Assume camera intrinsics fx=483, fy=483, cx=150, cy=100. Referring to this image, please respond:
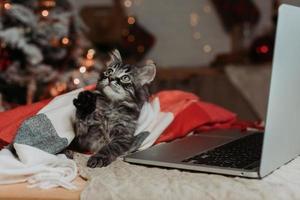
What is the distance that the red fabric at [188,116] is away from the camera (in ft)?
4.34

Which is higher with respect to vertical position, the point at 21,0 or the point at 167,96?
the point at 21,0

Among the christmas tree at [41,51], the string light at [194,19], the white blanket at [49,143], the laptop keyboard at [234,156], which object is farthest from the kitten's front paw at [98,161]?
the string light at [194,19]

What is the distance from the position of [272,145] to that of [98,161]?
1.21ft

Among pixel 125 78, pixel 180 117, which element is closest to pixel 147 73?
pixel 125 78

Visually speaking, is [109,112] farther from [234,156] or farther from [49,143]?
[234,156]

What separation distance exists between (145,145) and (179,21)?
1.81 metres

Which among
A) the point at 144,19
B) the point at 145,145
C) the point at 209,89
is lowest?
the point at 209,89

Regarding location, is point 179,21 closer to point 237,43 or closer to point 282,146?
point 237,43

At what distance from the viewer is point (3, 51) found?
7.16 feet

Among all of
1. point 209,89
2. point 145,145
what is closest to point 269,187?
point 145,145

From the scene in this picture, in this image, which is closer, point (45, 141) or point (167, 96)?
point (45, 141)

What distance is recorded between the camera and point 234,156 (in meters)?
1.04

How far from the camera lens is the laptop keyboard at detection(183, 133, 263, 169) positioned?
3.17 ft

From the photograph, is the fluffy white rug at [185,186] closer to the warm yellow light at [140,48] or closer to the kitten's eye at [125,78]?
the kitten's eye at [125,78]
